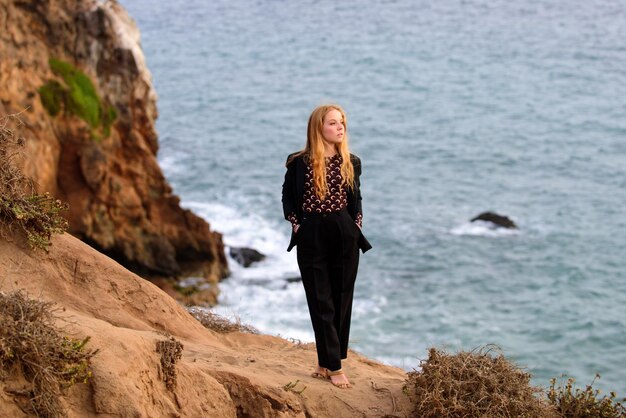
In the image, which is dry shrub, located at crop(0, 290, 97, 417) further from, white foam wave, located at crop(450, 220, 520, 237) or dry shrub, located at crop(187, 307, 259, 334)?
white foam wave, located at crop(450, 220, 520, 237)

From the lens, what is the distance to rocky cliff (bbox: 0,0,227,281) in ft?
60.3

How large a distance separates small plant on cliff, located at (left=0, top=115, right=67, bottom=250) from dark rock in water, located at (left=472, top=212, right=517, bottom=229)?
2263 centimetres

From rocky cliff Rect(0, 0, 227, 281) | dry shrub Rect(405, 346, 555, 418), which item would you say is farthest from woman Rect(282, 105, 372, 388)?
rocky cliff Rect(0, 0, 227, 281)

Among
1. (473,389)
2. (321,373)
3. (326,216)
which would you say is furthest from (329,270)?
(473,389)

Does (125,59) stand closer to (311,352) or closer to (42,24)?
(42,24)

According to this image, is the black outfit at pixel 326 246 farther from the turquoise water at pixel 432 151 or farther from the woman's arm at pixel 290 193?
the turquoise water at pixel 432 151

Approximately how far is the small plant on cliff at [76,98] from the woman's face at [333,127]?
1211 centimetres

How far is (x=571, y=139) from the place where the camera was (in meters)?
37.3

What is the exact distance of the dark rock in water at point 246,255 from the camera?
82.1 ft

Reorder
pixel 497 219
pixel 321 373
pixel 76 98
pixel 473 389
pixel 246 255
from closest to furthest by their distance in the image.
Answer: pixel 473 389 → pixel 321 373 → pixel 76 98 → pixel 246 255 → pixel 497 219

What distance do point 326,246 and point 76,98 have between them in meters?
12.5

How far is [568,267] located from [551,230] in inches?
98.2

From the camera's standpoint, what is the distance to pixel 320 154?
25.2ft

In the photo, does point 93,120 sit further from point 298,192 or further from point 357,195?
point 357,195
